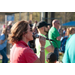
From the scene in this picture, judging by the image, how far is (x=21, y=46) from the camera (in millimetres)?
2094

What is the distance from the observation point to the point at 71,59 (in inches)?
73.2

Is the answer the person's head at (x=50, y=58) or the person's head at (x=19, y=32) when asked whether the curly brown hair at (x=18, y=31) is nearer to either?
the person's head at (x=19, y=32)

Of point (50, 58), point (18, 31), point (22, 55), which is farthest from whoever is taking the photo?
point (50, 58)

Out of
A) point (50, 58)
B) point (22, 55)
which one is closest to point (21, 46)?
point (22, 55)

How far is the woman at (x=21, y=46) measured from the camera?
6.63 ft

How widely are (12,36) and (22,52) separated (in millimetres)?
360

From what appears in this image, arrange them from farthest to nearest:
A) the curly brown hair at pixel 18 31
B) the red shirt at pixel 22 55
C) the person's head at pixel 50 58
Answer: the person's head at pixel 50 58, the curly brown hair at pixel 18 31, the red shirt at pixel 22 55

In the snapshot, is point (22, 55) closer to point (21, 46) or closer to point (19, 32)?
point (21, 46)

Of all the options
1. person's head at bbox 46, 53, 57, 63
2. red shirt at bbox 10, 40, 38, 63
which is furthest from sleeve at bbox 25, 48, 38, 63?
person's head at bbox 46, 53, 57, 63

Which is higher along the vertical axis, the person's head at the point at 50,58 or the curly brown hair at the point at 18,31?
the curly brown hair at the point at 18,31

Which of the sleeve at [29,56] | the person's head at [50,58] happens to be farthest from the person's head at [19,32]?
the person's head at [50,58]

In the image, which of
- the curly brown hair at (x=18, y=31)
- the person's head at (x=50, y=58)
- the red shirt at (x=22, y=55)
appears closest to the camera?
the red shirt at (x=22, y=55)
